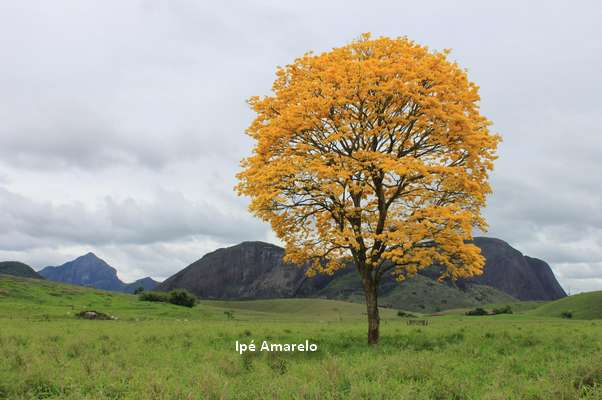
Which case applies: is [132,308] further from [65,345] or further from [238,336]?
[65,345]

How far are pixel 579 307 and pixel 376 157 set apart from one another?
98.3m

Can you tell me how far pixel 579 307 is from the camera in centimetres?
9819

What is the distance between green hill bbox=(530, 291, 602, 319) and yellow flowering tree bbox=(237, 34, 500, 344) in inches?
3279

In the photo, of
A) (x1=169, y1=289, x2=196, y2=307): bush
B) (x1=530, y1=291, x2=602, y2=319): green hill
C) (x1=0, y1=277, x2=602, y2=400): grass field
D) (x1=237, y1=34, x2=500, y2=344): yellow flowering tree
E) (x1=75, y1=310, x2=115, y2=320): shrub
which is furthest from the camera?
(x1=530, y1=291, x2=602, y2=319): green hill

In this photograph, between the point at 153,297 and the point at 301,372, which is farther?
the point at 153,297

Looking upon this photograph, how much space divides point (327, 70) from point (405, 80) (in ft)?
13.0

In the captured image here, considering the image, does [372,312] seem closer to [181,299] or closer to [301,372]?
[301,372]

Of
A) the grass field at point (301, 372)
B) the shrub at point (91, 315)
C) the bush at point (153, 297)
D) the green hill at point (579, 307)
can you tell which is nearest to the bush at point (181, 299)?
the bush at point (153, 297)

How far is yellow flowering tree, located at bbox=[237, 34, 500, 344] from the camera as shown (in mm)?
21422

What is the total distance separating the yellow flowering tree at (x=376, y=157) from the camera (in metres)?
21.4

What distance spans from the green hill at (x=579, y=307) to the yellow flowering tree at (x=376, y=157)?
83.3m

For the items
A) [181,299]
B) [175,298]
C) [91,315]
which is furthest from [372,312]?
[175,298]

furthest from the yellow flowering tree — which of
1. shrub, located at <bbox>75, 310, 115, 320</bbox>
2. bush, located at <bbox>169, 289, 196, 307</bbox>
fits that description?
bush, located at <bbox>169, 289, 196, 307</bbox>

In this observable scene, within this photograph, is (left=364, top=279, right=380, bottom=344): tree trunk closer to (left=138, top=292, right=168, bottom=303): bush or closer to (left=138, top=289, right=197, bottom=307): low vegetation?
(left=138, top=289, right=197, bottom=307): low vegetation
